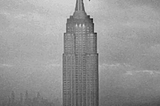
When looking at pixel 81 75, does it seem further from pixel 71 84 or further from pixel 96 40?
pixel 96 40

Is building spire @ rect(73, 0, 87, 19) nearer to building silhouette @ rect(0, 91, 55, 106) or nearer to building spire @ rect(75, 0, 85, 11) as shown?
building spire @ rect(75, 0, 85, 11)

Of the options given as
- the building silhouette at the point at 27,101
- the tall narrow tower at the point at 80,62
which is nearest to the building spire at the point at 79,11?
the tall narrow tower at the point at 80,62

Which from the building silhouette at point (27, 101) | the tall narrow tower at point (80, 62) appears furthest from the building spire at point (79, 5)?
the building silhouette at point (27, 101)

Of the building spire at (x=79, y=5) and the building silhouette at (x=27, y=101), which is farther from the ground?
the building spire at (x=79, y=5)

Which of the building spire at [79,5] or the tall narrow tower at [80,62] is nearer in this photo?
the building spire at [79,5]

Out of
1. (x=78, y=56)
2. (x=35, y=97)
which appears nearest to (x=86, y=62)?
(x=78, y=56)

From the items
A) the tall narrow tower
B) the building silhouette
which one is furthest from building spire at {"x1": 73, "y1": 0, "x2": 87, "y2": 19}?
the building silhouette

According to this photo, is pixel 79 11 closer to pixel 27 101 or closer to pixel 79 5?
pixel 79 5

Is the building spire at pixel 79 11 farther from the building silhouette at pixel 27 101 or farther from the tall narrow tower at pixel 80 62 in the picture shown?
the building silhouette at pixel 27 101
